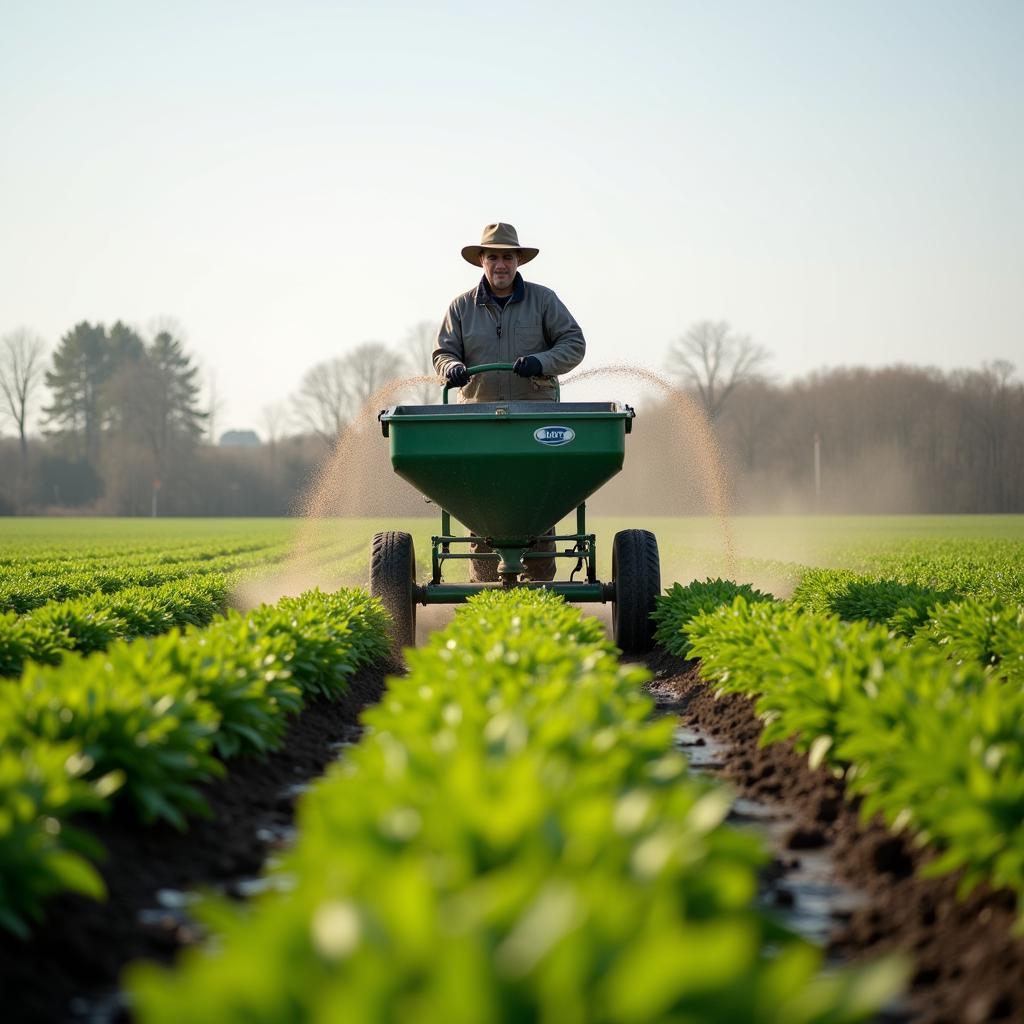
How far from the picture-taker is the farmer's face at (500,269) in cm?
923

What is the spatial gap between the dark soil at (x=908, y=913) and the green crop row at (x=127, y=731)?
6.57 feet

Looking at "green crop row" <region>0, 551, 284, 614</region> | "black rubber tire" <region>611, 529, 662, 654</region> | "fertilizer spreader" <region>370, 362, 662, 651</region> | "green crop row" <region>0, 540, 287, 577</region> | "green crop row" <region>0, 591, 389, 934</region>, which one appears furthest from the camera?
"green crop row" <region>0, 540, 287, 577</region>

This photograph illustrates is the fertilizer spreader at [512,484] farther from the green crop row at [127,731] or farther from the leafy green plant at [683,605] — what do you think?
the green crop row at [127,731]

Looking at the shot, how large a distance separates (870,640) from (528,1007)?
403 cm

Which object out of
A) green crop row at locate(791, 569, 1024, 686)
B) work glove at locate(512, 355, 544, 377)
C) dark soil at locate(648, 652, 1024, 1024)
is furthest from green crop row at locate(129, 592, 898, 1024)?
work glove at locate(512, 355, 544, 377)

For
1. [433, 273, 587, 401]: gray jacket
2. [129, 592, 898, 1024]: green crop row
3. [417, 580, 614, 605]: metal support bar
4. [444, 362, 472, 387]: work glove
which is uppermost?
[433, 273, 587, 401]: gray jacket

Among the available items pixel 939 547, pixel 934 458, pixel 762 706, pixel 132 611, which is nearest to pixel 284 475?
pixel 934 458

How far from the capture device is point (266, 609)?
695 centimetres

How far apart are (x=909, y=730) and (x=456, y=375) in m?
5.54

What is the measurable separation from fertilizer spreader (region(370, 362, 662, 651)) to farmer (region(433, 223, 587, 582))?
347 mm

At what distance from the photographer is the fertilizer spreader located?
8.26 m

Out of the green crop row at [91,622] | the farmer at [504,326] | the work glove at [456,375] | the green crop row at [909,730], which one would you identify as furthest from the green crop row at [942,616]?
the green crop row at [91,622]

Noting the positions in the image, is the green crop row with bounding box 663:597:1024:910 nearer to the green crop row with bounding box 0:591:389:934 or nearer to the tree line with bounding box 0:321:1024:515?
the green crop row with bounding box 0:591:389:934

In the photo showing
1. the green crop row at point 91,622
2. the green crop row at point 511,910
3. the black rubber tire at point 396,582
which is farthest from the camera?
the black rubber tire at point 396,582
